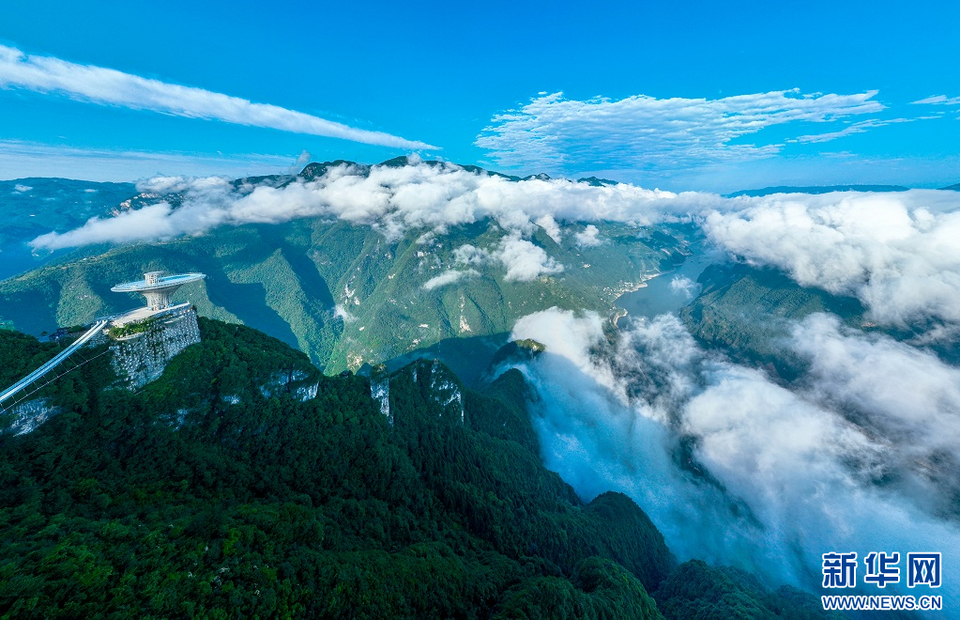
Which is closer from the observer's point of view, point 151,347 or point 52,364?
point 52,364

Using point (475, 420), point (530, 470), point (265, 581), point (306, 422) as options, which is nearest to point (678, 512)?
point (530, 470)

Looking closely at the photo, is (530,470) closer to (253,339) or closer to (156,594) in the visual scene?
(253,339)

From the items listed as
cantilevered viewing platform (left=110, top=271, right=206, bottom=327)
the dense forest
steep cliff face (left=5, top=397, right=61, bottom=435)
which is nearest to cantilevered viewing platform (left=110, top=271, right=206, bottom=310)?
cantilevered viewing platform (left=110, top=271, right=206, bottom=327)

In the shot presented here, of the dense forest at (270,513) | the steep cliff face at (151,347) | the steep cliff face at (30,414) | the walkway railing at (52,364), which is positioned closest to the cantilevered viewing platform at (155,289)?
the steep cliff face at (151,347)

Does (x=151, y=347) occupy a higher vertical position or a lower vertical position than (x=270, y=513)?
higher

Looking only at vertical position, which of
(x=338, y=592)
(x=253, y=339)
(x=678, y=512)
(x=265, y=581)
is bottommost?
(x=678, y=512)

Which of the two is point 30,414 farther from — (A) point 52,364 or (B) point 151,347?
(B) point 151,347

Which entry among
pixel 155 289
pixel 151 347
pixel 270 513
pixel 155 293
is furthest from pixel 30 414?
pixel 270 513
